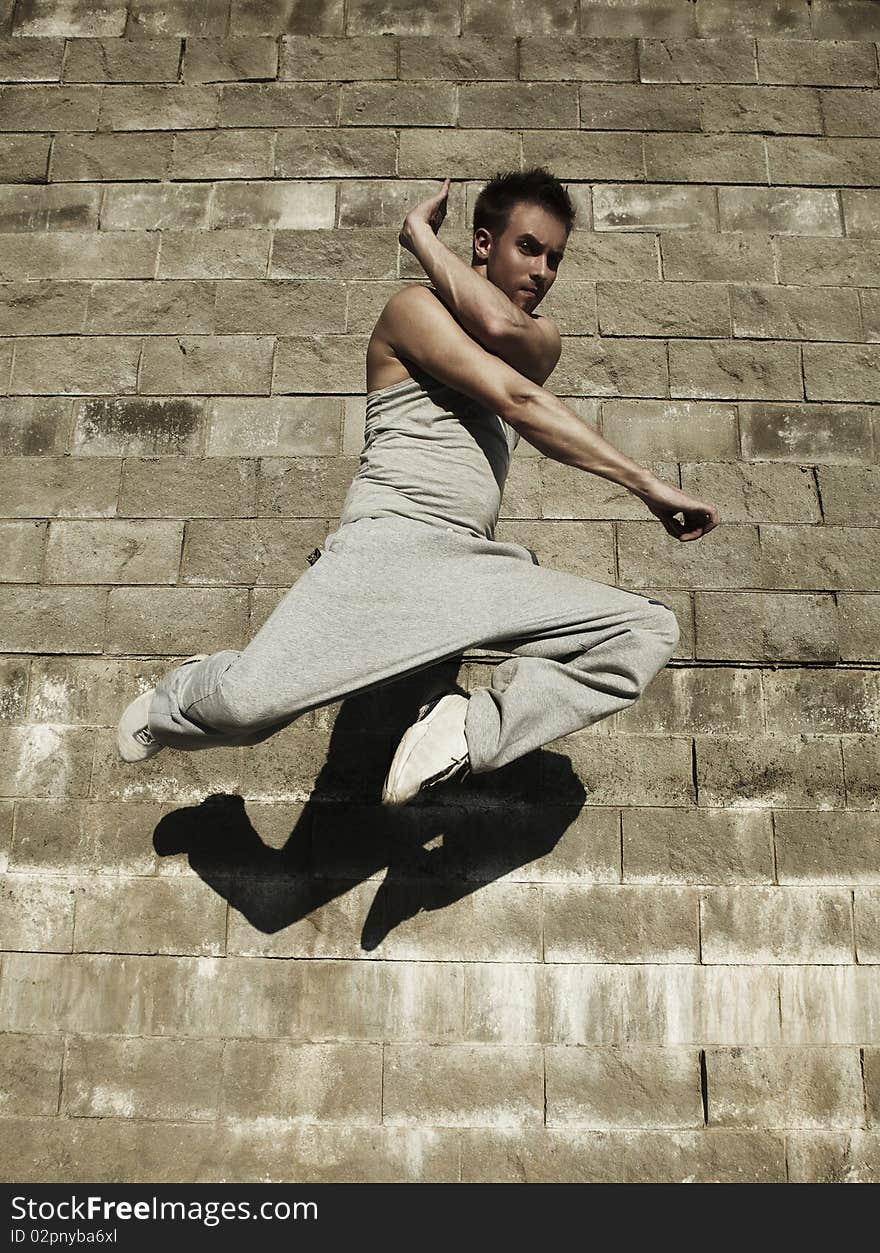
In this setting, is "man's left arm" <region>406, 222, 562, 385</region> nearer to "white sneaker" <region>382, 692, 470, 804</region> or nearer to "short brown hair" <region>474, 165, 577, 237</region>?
"short brown hair" <region>474, 165, 577, 237</region>

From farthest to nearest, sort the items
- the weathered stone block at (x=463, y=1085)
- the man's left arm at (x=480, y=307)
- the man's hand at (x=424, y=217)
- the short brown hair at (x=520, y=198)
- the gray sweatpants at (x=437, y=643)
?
the weathered stone block at (x=463, y=1085)
the short brown hair at (x=520, y=198)
the man's hand at (x=424, y=217)
the man's left arm at (x=480, y=307)
the gray sweatpants at (x=437, y=643)

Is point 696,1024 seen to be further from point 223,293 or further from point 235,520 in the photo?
point 223,293

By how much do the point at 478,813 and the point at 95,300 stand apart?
2394 millimetres

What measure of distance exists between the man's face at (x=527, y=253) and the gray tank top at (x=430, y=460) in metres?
0.33

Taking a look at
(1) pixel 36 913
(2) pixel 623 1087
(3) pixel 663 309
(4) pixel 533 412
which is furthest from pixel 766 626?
(1) pixel 36 913

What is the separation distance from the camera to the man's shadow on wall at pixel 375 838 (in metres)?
3.71

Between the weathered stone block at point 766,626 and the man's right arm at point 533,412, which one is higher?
the man's right arm at point 533,412

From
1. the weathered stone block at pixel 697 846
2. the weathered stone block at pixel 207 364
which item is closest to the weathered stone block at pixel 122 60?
the weathered stone block at pixel 207 364

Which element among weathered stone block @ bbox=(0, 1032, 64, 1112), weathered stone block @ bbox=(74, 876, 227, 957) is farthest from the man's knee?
weathered stone block @ bbox=(0, 1032, 64, 1112)

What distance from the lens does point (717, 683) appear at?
3.96 meters

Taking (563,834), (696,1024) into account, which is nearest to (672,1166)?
(696,1024)

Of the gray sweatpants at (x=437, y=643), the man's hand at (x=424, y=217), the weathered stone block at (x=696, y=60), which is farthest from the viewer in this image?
the weathered stone block at (x=696, y=60)

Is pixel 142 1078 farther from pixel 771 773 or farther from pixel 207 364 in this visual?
pixel 207 364

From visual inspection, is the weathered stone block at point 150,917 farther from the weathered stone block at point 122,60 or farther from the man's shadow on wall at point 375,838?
the weathered stone block at point 122,60
